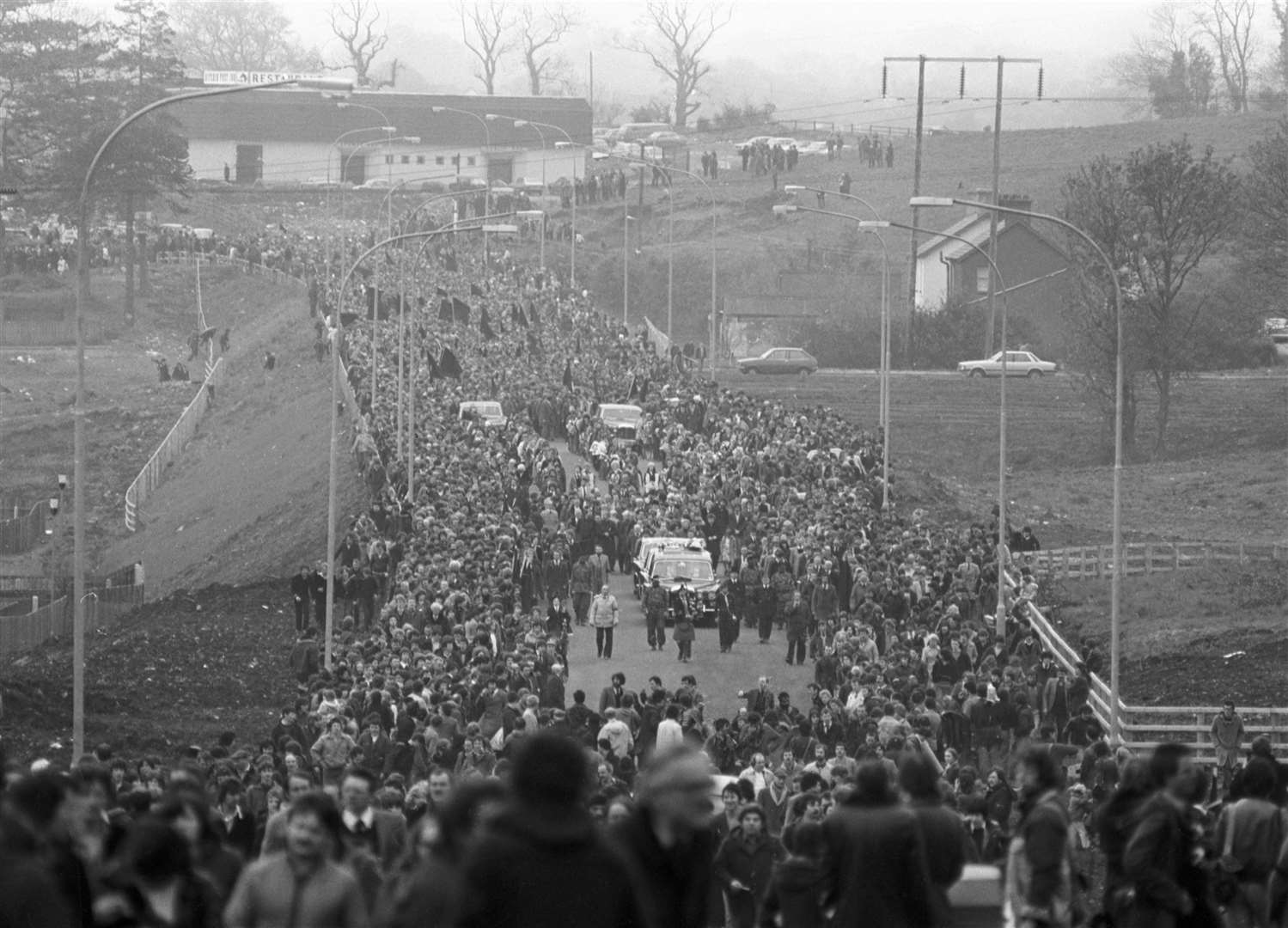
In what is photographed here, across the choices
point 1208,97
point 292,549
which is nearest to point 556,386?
point 292,549

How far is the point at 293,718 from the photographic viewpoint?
25.4m

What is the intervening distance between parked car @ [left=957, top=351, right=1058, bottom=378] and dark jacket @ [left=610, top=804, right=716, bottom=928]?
7266 cm

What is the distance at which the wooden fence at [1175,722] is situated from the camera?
31.4 m

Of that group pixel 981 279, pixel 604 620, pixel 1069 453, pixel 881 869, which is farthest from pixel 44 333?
pixel 881 869

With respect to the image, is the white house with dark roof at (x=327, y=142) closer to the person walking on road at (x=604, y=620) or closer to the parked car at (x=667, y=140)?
the parked car at (x=667, y=140)

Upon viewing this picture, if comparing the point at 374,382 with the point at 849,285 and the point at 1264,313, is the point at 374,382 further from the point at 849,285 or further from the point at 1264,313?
the point at 849,285

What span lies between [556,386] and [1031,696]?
107ft

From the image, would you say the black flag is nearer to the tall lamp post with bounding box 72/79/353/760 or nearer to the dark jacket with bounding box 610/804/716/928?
the tall lamp post with bounding box 72/79/353/760

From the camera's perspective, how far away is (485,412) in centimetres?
5675

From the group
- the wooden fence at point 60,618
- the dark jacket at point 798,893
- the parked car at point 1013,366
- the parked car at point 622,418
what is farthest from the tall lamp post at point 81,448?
the parked car at point 1013,366

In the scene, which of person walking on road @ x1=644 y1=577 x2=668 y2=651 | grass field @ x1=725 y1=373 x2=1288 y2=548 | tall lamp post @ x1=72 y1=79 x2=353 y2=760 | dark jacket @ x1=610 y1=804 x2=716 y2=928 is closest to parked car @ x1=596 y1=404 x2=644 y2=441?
grass field @ x1=725 y1=373 x2=1288 y2=548

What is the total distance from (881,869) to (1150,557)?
4062cm

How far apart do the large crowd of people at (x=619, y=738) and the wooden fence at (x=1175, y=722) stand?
71cm

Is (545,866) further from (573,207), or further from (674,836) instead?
(573,207)
